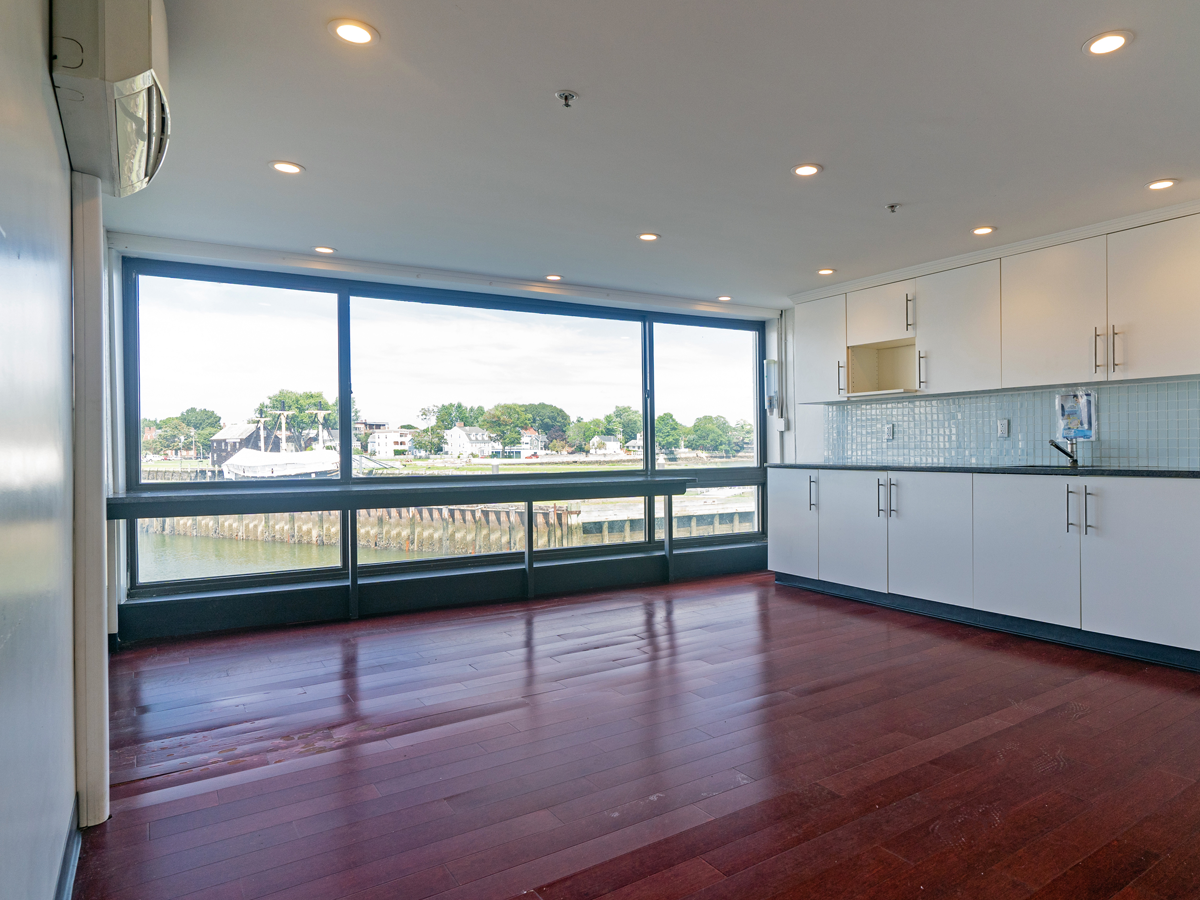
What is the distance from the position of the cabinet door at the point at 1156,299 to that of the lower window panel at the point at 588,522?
3346 millimetres

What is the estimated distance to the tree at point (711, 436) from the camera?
626cm

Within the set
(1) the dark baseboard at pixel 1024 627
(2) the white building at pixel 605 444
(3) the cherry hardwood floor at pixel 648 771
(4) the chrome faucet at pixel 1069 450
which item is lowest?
(3) the cherry hardwood floor at pixel 648 771

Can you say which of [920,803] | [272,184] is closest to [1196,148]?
[920,803]

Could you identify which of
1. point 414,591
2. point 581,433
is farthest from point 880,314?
point 414,591

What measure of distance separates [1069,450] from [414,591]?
14.0 feet

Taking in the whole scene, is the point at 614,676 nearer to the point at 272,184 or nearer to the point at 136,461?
the point at 272,184

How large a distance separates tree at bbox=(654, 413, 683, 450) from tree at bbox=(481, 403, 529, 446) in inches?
48.4

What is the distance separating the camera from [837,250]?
440 cm

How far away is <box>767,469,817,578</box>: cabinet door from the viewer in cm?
532

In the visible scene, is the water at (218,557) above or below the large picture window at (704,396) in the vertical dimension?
below

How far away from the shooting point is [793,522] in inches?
215

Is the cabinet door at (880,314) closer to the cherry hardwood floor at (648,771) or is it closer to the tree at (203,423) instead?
the cherry hardwood floor at (648,771)

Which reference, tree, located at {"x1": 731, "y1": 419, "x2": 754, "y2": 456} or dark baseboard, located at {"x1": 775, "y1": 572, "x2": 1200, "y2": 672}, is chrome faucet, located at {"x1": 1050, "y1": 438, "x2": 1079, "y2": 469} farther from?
tree, located at {"x1": 731, "y1": 419, "x2": 754, "y2": 456}

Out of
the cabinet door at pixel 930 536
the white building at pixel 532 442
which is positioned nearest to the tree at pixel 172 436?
the white building at pixel 532 442
